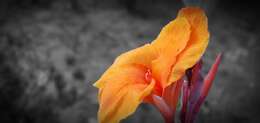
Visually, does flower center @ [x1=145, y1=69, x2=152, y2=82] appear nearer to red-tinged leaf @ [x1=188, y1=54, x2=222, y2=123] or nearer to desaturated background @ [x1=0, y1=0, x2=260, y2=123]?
red-tinged leaf @ [x1=188, y1=54, x2=222, y2=123]

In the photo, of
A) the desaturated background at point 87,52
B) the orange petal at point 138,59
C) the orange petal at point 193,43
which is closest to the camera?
the orange petal at point 193,43

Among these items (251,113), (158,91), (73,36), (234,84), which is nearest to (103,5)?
(73,36)

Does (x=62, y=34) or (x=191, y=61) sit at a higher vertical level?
(x=191, y=61)

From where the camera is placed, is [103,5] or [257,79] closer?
[257,79]

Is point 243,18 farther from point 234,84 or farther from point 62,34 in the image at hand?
point 62,34

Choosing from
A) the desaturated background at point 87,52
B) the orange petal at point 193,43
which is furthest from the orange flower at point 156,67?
the desaturated background at point 87,52

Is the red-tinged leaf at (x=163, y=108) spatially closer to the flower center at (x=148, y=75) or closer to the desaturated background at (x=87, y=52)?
the flower center at (x=148, y=75)

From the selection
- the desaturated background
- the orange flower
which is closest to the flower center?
the orange flower

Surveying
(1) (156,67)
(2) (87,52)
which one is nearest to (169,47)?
(1) (156,67)
